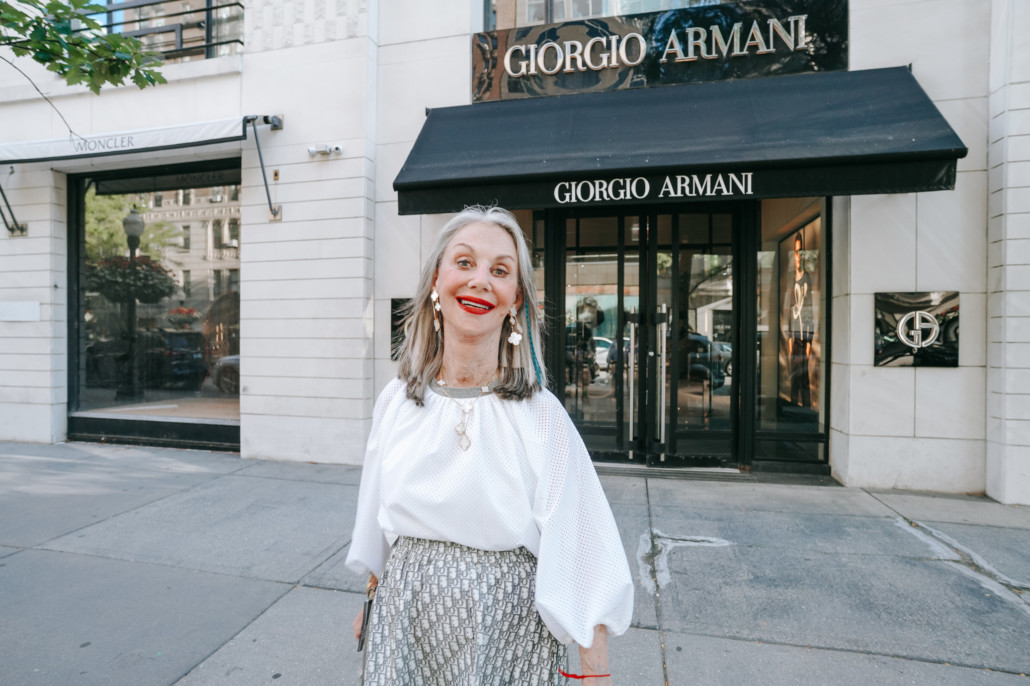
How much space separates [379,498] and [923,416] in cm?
570

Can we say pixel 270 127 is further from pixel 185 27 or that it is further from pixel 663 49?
pixel 663 49

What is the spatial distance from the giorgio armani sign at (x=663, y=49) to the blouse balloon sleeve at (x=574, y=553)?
5647 mm

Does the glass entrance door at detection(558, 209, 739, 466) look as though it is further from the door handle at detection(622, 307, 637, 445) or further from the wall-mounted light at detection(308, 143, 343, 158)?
the wall-mounted light at detection(308, 143, 343, 158)

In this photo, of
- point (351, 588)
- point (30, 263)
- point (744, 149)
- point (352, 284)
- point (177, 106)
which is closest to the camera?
point (351, 588)

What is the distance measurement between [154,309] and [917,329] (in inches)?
368

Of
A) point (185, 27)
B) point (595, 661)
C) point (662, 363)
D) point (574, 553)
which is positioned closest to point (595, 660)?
point (595, 661)

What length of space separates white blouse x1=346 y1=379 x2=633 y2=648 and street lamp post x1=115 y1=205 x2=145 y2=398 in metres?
8.23

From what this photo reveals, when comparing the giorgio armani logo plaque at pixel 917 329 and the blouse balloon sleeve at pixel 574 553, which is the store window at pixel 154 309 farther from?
the giorgio armani logo plaque at pixel 917 329

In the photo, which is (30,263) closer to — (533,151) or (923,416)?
(533,151)

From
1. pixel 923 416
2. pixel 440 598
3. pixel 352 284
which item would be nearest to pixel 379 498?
pixel 440 598

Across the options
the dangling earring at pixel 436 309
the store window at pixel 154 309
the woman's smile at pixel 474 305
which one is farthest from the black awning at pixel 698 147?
the woman's smile at pixel 474 305

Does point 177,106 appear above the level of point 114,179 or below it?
above

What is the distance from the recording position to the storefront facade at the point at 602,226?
5.06 metres

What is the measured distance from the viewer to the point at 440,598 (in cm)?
139
